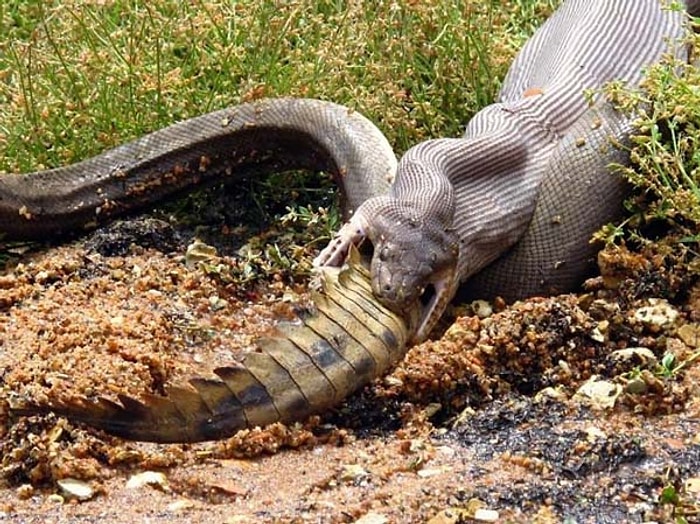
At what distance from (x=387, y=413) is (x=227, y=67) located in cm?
266

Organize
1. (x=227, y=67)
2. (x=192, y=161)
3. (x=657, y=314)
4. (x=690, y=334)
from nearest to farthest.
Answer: (x=690, y=334), (x=657, y=314), (x=192, y=161), (x=227, y=67)

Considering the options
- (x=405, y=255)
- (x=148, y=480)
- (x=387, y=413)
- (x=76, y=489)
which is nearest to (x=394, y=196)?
(x=405, y=255)

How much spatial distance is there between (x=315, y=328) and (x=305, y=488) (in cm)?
70

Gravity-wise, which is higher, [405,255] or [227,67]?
[227,67]

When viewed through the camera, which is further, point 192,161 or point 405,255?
point 192,161

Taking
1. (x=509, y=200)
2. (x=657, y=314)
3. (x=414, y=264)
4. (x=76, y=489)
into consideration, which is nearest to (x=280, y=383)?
(x=76, y=489)

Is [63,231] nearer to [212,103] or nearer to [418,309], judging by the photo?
[212,103]

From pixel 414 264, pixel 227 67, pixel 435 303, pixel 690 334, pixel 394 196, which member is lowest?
pixel 690 334

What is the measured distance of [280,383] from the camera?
460 cm

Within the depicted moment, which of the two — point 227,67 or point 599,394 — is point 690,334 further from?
point 227,67

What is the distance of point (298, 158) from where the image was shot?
6738mm

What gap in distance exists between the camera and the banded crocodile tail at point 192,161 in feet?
21.2

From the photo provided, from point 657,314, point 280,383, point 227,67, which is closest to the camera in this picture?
point 280,383

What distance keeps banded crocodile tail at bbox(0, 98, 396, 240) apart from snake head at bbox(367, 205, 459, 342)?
929mm
